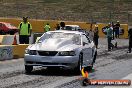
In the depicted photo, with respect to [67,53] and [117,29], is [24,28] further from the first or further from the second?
[117,29]

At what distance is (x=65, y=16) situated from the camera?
6091 centimetres

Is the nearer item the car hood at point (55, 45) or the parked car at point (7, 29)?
the car hood at point (55, 45)

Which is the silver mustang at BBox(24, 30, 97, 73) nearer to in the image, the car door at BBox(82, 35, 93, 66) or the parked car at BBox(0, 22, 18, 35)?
the car door at BBox(82, 35, 93, 66)

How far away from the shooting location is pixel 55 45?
14.7m

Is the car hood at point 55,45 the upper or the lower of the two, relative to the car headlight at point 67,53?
upper

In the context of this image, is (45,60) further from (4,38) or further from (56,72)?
(4,38)

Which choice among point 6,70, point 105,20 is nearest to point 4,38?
point 6,70

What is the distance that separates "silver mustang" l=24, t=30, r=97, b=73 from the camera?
566 inches

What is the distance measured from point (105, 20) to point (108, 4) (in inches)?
365

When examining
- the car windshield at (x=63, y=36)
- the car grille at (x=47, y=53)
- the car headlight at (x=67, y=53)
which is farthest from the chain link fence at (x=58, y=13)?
the car grille at (x=47, y=53)

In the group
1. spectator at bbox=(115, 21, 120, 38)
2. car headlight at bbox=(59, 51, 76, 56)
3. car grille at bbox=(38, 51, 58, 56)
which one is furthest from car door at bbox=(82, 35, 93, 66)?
spectator at bbox=(115, 21, 120, 38)

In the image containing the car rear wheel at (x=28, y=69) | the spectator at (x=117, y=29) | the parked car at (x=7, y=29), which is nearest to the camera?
the car rear wheel at (x=28, y=69)

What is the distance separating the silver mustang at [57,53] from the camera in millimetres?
14383

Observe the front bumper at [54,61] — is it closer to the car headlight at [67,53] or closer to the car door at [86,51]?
the car headlight at [67,53]
